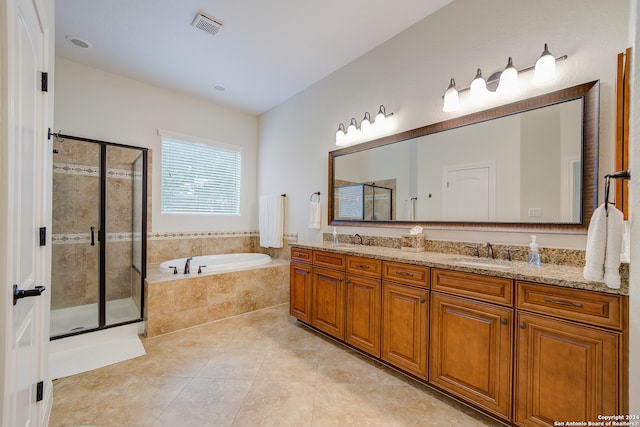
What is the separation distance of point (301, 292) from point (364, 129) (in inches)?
71.5

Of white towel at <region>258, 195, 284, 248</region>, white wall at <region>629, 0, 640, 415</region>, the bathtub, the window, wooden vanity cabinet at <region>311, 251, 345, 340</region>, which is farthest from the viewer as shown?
white towel at <region>258, 195, 284, 248</region>

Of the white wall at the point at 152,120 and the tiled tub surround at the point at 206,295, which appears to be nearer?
the tiled tub surround at the point at 206,295

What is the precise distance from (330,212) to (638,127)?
8.29ft

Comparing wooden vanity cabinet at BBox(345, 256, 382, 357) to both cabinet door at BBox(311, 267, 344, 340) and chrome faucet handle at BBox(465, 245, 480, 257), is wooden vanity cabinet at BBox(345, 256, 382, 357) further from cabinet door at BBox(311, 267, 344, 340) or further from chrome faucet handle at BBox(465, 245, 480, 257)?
chrome faucet handle at BBox(465, 245, 480, 257)

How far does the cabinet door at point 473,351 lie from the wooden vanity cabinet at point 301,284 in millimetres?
1263

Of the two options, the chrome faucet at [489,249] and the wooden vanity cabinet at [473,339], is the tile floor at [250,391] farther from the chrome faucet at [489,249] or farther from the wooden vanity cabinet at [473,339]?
the chrome faucet at [489,249]

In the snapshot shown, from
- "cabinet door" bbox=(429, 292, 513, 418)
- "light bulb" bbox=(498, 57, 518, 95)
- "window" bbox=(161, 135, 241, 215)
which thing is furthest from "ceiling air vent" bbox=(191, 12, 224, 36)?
"cabinet door" bbox=(429, 292, 513, 418)

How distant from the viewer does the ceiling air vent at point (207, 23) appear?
2.30 meters

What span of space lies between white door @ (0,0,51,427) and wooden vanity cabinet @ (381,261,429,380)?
1.88m

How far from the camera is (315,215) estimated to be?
3326 millimetres

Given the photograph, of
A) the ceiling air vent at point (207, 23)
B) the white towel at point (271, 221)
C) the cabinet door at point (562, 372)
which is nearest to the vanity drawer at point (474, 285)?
the cabinet door at point (562, 372)

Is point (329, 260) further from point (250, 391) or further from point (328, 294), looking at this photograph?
point (250, 391)

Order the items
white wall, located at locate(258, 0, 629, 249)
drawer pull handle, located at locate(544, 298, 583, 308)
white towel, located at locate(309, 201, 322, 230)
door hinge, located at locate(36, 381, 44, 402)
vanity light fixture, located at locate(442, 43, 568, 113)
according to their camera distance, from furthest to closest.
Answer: white towel, located at locate(309, 201, 322, 230)
vanity light fixture, located at locate(442, 43, 568, 113)
white wall, located at locate(258, 0, 629, 249)
door hinge, located at locate(36, 381, 44, 402)
drawer pull handle, located at locate(544, 298, 583, 308)

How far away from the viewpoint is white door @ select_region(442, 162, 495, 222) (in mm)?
1957
